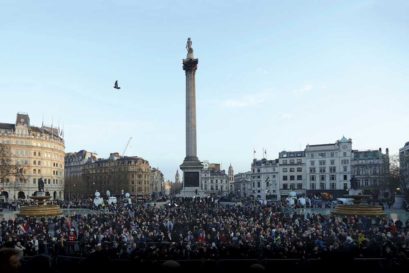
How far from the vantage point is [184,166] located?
6638cm

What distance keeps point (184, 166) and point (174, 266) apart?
2402 inches

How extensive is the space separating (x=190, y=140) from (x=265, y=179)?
176ft

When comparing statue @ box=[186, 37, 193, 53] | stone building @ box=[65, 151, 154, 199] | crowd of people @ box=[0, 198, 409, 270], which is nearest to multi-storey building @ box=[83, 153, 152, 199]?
stone building @ box=[65, 151, 154, 199]

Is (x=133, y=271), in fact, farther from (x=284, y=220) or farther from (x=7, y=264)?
(x=284, y=220)

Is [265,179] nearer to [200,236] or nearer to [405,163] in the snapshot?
[405,163]

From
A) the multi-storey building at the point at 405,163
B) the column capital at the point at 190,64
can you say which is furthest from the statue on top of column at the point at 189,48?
the multi-storey building at the point at 405,163

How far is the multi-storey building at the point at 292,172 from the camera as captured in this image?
351 feet

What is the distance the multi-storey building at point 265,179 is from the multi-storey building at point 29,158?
5634 cm

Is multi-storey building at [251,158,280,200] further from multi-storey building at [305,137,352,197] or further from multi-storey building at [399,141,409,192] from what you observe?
multi-storey building at [399,141,409,192]

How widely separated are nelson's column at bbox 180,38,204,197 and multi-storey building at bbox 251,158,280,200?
4867 cm

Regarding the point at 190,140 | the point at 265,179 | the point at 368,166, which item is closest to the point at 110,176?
the point at 265,179

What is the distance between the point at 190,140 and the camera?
6869cm

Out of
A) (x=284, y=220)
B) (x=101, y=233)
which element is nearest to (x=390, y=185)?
(x=284, y=220)

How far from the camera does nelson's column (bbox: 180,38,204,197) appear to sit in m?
66.4
